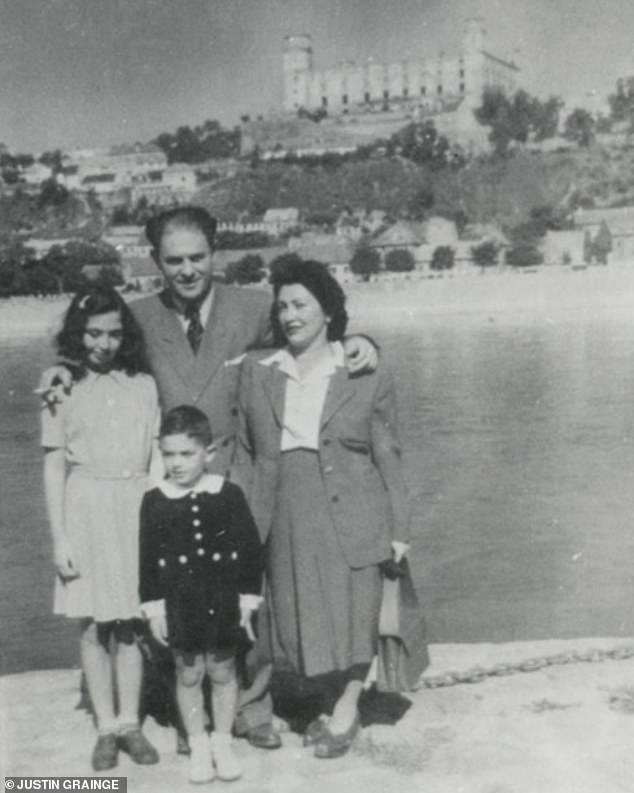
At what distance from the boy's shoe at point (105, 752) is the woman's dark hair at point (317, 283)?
0.94 metres

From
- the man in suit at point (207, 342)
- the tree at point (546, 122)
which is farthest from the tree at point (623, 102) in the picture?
the man in suit at point (207, 342)

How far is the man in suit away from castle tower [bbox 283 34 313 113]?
61.4 m

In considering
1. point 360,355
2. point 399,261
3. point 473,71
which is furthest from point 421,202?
point 360,355

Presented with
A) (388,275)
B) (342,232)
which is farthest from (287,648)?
(342,232)

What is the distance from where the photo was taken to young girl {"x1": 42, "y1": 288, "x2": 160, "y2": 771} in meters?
2.36

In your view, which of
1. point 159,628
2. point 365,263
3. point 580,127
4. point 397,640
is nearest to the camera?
point 159,628

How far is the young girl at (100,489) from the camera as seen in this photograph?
7.73 feet

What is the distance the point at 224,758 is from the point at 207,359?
0.80 meters

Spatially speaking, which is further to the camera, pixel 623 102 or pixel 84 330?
pixel 623 102

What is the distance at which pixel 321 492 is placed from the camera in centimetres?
238

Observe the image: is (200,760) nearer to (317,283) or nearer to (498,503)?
(317,283)

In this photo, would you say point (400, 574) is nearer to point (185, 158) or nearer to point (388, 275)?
point (388, 275)

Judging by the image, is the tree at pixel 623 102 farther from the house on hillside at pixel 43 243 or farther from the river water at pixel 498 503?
the house on hillside at pixel 43 243

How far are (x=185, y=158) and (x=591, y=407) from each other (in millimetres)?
52344
